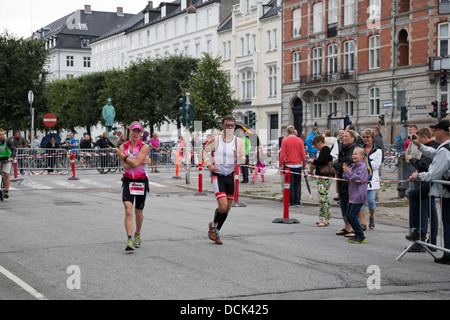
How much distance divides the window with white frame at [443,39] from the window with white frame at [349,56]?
25.7 ft

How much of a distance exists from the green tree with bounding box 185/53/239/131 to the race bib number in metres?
43.7

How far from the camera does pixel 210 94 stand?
175ft

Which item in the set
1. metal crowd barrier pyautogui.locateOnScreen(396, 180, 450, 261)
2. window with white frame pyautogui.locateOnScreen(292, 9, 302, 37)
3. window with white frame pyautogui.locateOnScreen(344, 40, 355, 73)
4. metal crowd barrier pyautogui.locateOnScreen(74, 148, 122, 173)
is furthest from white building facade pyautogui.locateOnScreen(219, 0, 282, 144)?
metal crowd barrier pyautogui.locateOnScreen(396, 180, 450, 261)

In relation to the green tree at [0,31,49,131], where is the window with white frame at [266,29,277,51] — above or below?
above

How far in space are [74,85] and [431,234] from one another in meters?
76.2

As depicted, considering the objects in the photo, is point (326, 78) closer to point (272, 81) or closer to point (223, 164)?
point (272, 81)

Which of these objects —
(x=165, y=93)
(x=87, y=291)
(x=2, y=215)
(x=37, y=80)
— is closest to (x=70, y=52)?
(x=165, y=93)

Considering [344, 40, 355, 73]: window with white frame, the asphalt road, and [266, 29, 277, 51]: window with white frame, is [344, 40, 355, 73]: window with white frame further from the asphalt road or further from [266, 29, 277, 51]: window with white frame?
the asphalt road

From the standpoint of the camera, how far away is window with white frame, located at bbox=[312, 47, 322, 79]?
52.7 meters

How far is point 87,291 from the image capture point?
6648mm

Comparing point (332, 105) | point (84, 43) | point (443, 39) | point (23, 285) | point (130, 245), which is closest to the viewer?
point (23, 285)

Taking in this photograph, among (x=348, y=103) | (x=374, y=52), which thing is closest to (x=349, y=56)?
(x=374, y=52)

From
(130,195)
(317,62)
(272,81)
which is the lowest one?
(130,195)

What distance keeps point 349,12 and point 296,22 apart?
7.13m
